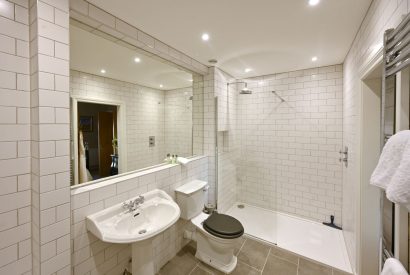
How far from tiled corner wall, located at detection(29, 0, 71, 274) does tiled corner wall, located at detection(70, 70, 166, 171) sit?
419 mm

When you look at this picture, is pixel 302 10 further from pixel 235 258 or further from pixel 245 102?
pixel 235 258

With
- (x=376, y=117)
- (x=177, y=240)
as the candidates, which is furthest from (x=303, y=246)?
(x=376, y=117)

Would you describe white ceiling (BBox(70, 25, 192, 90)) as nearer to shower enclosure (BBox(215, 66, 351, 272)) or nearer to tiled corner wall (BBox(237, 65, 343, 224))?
shower enclosure (BBox(215, 66, 351, 272))

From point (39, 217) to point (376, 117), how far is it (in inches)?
102

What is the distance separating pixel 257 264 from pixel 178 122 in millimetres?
1996

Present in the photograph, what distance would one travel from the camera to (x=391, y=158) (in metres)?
0.71

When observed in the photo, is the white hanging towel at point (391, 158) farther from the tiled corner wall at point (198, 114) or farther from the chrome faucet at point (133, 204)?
A: the tiled corner wall at point (198, 114)

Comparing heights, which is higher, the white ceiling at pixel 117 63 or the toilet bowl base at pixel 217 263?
the white ceiling at pixel 117 63

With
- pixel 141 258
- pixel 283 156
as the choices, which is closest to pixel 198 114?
pixel 283 156

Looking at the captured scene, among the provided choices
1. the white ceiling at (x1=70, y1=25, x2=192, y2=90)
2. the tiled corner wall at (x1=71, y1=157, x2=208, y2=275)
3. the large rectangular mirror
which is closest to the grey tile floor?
the tiled corner wall at (x1=71, y1=157, x2=208, y2=275)

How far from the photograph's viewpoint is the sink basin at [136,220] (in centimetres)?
122

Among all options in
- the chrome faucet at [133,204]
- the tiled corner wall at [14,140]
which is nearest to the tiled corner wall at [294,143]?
the chrome faucet at [133,204]

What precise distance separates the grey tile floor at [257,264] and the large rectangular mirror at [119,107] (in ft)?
3.83

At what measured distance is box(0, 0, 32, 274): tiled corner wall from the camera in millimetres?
1054
